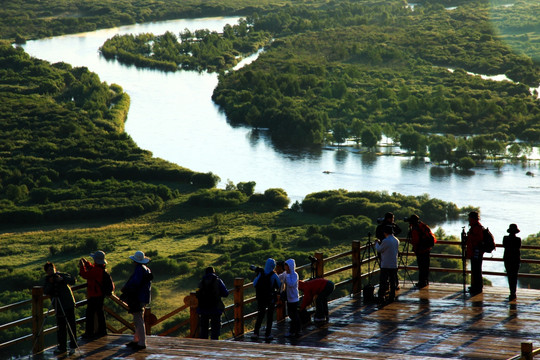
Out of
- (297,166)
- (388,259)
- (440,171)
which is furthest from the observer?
(297,166)

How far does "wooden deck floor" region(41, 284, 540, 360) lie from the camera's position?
571 inches

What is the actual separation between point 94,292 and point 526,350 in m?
8.06

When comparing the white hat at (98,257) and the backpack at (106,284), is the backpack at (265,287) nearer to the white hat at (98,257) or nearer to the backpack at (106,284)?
the backpack at (106,284)

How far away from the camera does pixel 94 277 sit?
588 inches

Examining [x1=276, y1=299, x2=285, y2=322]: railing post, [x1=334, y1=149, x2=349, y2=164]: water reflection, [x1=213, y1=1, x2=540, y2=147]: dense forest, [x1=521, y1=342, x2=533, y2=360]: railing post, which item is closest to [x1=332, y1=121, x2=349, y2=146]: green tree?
[x1=213, y1=1, x2=540, y2=147]: dense forest

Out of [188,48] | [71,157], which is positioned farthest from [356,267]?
[188,48]

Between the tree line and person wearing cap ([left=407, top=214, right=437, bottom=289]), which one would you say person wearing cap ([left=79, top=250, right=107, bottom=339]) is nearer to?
person wearing cap ([left=407, top=214, right=437, bottom=289])

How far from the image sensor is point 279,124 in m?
121

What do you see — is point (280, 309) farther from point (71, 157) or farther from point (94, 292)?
point (71, 157)

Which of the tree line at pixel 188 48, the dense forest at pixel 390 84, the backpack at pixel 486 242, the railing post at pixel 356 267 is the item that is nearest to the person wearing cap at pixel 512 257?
the backpack at pixel 486 242

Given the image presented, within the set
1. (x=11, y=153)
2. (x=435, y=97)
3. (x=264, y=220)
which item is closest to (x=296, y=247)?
(x=264, y=220)

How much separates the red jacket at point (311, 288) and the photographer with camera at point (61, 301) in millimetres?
4881

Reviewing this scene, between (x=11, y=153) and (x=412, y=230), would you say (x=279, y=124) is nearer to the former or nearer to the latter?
(x=11, y=153)

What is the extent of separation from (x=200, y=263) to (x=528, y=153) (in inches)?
2342
